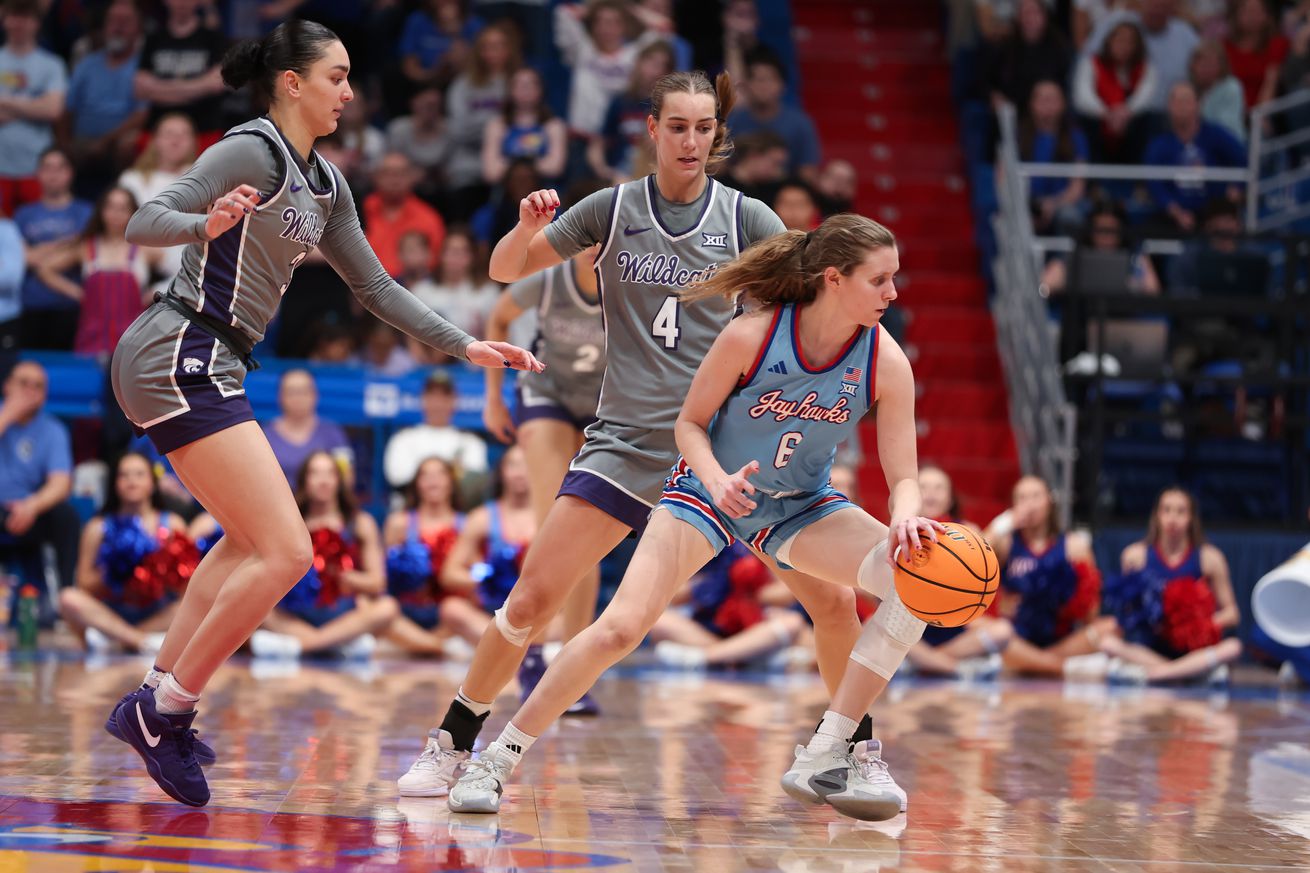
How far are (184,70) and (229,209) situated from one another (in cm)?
816

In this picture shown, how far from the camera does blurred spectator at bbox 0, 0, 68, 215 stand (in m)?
11.2

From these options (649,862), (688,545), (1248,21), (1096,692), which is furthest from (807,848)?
(1248,21)

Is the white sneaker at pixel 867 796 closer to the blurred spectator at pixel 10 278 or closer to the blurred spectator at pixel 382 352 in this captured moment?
the blurred spectator at pixel 382 352

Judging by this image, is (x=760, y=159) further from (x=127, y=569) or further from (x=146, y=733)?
(x=146, y=733)

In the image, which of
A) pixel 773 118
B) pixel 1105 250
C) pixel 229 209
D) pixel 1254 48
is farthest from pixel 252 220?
pixel 1254 48

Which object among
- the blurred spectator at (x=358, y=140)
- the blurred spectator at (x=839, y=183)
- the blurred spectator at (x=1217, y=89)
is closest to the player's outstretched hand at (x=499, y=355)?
the blurred spectator at (x=839, y=183)

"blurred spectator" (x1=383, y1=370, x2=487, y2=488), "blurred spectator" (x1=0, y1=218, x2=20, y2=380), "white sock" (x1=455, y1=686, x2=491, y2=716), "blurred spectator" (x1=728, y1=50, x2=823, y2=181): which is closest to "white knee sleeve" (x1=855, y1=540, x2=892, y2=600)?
"white sock" (x1=455, y1=686, x2=491, y2=716)

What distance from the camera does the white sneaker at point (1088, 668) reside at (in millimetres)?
8984

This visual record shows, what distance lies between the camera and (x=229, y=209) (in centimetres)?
391

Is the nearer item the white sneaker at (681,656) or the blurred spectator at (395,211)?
the white sneaker at (681,656)

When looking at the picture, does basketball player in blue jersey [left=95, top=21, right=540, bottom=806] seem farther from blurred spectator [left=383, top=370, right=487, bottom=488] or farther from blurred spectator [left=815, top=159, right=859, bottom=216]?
blurred spectator [left=815, top=159, right=859, bottom=216]

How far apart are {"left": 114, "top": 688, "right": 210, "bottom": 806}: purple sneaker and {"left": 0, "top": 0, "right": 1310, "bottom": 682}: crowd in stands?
290 centimetres

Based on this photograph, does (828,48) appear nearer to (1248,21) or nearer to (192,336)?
(1248,21)

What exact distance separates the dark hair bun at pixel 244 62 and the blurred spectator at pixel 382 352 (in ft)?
18.5
